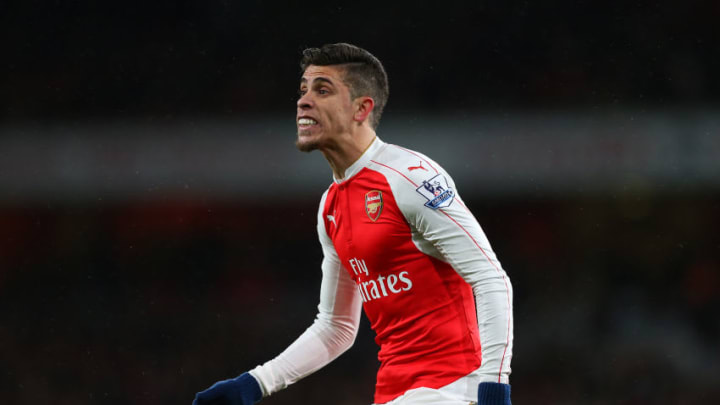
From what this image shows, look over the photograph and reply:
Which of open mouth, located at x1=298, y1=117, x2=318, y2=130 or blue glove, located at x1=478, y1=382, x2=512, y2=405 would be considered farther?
open mouth, located at x1=298, y1=117, x2=318, y2=130

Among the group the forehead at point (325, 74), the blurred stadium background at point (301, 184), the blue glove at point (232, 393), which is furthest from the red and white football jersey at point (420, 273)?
the blurred stadium background at point (301, 184)

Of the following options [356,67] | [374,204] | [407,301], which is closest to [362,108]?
[356,67]

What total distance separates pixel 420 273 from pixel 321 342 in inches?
20.0

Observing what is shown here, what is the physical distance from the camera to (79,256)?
294 inches

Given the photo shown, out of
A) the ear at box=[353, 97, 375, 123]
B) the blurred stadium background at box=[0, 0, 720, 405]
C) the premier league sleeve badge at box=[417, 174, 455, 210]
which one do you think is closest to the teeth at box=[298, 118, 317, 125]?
the ear at box=[353, 97, 375, 123]

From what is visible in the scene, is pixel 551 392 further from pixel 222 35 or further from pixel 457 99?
pixel 222 35

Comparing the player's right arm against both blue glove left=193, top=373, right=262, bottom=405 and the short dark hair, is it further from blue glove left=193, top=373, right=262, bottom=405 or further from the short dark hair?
the short dark hair

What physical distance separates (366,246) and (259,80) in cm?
555

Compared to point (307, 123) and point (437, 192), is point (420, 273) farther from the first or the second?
point (307, 123)

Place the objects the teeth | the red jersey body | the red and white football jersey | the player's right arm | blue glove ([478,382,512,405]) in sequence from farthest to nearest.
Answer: the player's right arm → the teeth → the red jersey body → the red and white football jersey → blue glove ([478,382,512,405])

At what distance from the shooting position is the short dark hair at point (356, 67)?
98.1 inches

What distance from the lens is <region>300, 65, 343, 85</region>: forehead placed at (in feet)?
8.11

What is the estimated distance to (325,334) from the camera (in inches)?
104

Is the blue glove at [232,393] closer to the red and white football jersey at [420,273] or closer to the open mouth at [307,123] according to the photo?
the red and white football jersey at [420,273]
